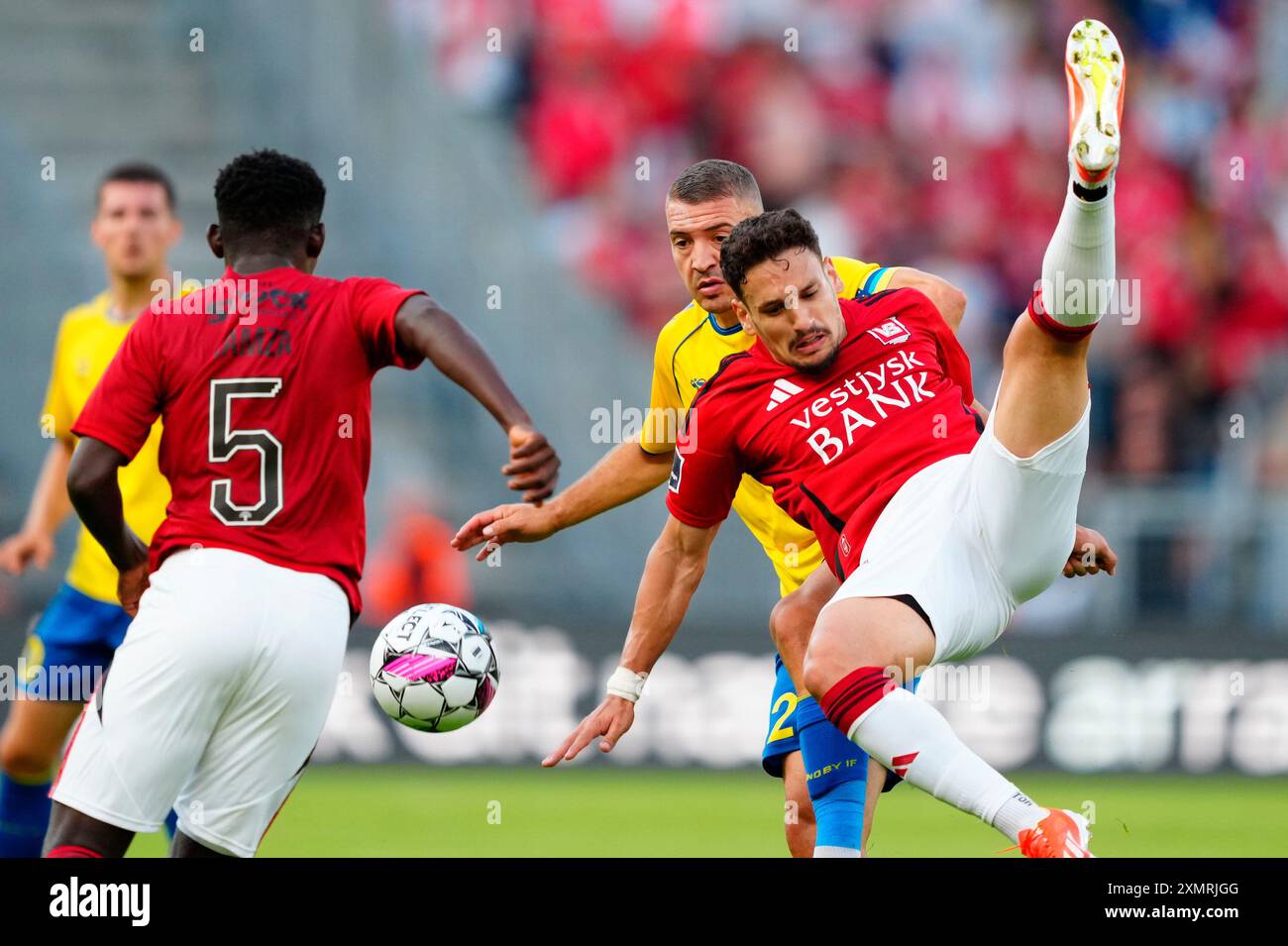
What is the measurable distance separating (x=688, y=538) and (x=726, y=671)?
18.3ft

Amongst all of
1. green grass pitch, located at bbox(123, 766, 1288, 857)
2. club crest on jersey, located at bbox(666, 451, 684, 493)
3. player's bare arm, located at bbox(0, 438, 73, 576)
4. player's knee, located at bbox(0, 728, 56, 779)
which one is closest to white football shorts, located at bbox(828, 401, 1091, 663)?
club crest on jersey, located at bbox(666, 451, 684, 493)

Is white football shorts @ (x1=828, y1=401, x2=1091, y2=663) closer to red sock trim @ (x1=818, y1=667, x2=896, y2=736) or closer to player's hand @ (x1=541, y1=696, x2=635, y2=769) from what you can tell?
red sock trim @ (x1=818, y1=667, x2=896, y2=736)

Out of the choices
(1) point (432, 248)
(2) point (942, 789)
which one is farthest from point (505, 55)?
(2) point (942, 789)

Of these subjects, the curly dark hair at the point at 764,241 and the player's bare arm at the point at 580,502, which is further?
the player's bare arm at the point at 580,502

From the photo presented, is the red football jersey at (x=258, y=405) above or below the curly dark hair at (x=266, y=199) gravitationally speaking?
below

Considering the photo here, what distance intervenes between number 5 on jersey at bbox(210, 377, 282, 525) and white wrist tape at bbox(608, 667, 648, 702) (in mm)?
1417

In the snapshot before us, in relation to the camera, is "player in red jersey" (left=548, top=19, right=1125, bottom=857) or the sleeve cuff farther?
the sleeve cuff

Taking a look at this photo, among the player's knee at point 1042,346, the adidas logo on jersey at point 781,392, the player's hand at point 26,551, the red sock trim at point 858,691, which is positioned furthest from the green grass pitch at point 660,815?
the player's knee at point 1042,346

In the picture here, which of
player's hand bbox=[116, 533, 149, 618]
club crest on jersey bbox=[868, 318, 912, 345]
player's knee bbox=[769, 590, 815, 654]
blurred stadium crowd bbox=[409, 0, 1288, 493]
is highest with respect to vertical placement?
blurred stadium crowd bbox=[409, 0, 1288, 493]

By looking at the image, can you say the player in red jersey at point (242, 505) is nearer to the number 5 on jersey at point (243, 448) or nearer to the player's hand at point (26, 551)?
the number 5 on jersey at point (243, 448)

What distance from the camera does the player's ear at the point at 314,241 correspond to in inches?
200

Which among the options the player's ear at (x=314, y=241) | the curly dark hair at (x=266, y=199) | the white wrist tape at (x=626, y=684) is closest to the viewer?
the curly dark hair at (x=266, y=199)

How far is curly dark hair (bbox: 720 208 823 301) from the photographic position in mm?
5262

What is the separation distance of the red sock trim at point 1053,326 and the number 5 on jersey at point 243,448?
6.50 feet
